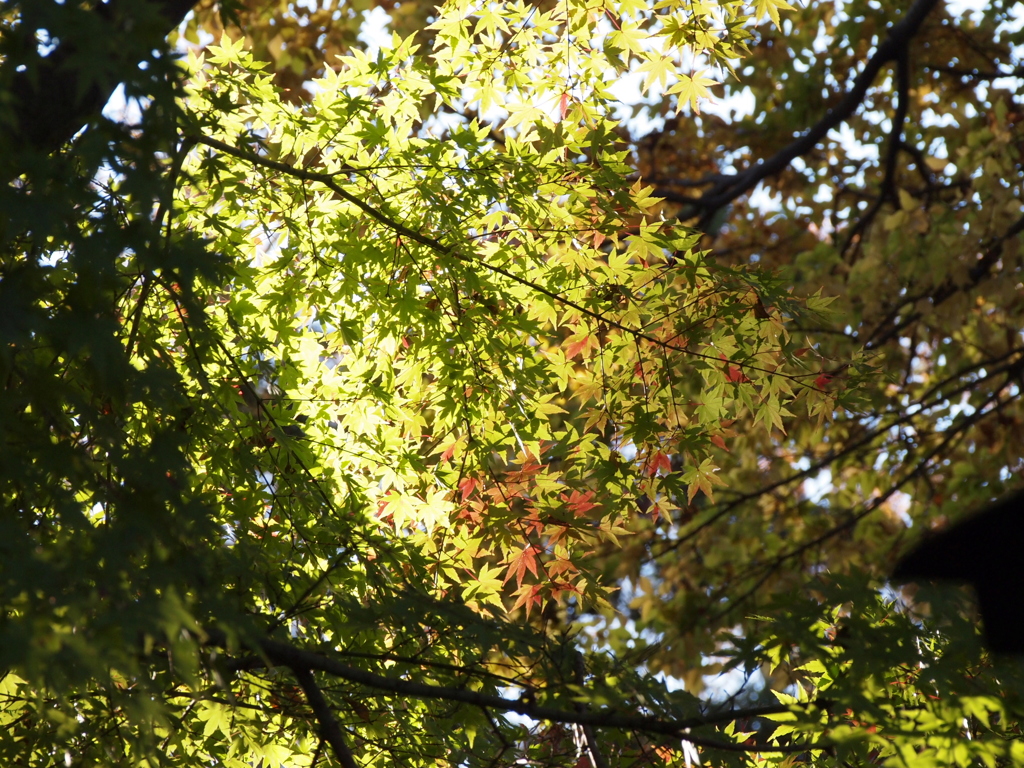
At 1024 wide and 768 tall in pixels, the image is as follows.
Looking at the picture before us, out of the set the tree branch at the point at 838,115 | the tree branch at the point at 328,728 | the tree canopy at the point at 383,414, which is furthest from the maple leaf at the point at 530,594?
the tree branch at the point at 838,115

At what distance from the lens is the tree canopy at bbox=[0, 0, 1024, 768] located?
4.21ft

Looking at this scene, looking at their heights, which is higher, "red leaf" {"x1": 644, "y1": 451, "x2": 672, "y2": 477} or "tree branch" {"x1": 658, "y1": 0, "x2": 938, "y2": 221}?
"tree branch" {"x1": 658, "y1": 0, "x2": 938, "y2": 221}

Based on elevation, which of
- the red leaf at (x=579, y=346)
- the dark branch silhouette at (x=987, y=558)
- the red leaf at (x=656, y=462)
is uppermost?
the red leaf at (x=579, y=346)

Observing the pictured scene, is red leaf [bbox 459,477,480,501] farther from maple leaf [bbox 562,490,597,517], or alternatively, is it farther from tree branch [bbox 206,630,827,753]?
tree branch [bbox 206,630,827,753]

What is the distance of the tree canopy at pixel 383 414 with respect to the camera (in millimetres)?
1282

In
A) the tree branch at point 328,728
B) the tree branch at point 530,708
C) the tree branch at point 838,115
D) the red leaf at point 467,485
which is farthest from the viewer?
the tree branch at point 838,115

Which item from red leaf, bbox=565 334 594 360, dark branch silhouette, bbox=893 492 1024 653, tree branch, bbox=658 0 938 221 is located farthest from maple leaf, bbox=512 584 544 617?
tree branch, bbox=658 0 938 221

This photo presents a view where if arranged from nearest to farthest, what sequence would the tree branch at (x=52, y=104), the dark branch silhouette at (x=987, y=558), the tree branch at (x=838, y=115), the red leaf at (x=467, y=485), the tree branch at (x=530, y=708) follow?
the dark branch silhouette at (x=987, y=558), the tree branch at (x=530, y=708), the tree branch at (x=52, y=104), the red leaf at (x=467, y=485), the tree branch at (x=838, y=115)

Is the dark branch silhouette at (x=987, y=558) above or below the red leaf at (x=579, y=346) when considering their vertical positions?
below

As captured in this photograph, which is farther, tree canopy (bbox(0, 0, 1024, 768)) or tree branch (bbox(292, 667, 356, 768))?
tree branch (bbox(292, 667, 356, 768))

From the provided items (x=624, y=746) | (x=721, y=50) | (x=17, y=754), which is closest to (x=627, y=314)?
(x=721, y=50)

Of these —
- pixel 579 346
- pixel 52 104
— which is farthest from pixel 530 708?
pixel 52 104

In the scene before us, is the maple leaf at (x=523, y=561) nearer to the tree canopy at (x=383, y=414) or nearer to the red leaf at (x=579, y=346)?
the tree canopy at (x=383, y=414)

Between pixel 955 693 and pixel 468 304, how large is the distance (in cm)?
147
